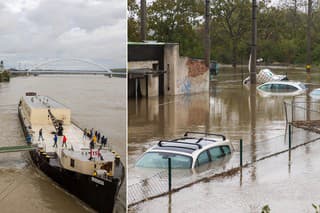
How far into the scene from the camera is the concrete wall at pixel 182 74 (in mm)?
18312

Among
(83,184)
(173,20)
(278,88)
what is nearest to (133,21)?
(173,20)

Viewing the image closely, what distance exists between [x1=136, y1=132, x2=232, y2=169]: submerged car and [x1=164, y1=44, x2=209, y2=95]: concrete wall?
35.7 ft

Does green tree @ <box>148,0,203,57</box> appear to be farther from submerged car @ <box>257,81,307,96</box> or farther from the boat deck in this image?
the boat deck

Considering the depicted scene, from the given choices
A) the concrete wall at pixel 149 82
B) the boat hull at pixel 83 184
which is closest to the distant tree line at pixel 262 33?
the concrete wall at pixel 149 82

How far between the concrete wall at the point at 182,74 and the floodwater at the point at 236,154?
930 mm

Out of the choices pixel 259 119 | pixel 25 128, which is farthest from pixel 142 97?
pixel 25 128

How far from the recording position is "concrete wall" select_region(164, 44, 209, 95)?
18312 mm

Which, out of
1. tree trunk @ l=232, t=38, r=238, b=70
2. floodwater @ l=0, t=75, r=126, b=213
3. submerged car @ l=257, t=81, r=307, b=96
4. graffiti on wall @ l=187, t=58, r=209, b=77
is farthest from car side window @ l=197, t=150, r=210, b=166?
tree trunk @ l=232, t=38, r=238, b=70

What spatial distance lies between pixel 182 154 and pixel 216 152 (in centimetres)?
69

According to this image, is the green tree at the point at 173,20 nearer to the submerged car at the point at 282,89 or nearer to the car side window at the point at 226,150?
the submerged car at the point at 282,89

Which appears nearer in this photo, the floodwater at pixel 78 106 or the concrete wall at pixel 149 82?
the floodwater at pixel 78 106

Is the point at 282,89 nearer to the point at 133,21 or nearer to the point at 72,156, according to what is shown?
the point at 133,21

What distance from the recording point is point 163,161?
681 cm

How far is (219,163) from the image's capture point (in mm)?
7293
